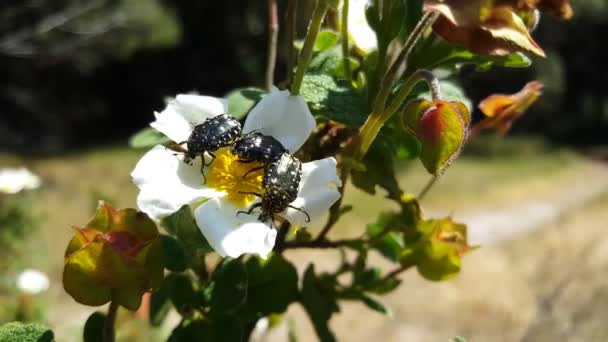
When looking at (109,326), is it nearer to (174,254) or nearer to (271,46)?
(174,254)

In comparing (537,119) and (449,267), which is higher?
(449,267)

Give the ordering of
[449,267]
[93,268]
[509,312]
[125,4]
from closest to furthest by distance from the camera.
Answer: [93,268], [449,267], [509,312], [125,4]

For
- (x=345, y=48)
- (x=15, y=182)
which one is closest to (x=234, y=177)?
(x=345, y=48)

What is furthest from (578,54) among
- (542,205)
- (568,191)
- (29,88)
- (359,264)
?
(359,264)

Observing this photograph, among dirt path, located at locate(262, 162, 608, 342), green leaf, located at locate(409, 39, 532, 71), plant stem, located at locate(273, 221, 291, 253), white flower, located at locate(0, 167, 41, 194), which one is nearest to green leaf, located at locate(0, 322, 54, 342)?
plant stem, located at locate(273, 221, 291, 253)

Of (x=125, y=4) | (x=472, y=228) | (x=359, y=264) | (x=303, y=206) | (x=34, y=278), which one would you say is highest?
(x=303, y=206)

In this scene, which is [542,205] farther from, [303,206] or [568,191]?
[303,206]

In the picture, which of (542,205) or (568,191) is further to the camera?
(568,191)
